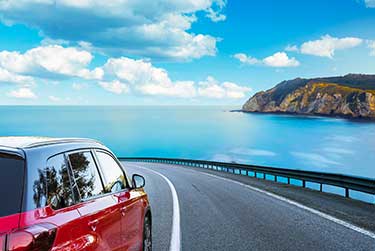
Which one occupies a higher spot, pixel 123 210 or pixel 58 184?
pixel 58 184

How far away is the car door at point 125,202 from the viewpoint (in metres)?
4.07

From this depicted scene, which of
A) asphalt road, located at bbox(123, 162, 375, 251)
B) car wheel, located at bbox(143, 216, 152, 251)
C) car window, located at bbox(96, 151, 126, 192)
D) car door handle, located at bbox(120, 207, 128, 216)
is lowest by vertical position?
asphalt road, located at bbox(123, 162, 375, 251)

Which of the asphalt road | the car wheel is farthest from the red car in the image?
the asphalt road

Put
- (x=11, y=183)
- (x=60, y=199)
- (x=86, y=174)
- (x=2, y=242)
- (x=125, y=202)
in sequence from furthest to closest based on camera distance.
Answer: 1. (x=125, y=202)
2. (x=86, y=174)
3. (x=60, y=199)
4. (x=11, y=183)
5. (x=2, y=242)

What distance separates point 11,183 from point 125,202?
5.93 feet

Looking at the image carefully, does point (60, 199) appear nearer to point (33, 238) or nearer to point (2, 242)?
point (33, 238)

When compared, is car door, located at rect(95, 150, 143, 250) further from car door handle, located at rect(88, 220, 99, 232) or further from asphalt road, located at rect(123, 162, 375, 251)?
asphalt road, located at rect(123, 162, 375, 251)

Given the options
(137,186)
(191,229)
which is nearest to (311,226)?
(191,229)

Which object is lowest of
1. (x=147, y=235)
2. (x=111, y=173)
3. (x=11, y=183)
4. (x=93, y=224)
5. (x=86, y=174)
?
(x=147, y=235)

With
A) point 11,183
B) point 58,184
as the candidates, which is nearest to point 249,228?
point 58,184

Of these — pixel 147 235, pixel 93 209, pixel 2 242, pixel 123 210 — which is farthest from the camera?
pixel 147 235

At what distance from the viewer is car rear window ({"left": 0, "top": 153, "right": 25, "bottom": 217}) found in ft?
8.07

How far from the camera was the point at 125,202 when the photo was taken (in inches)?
167

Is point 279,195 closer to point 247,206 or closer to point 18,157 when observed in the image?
point 247,206
